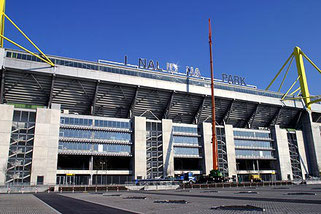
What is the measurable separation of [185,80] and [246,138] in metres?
31.3

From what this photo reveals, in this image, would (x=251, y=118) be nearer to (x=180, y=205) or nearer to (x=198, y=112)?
(x=198, y=112)

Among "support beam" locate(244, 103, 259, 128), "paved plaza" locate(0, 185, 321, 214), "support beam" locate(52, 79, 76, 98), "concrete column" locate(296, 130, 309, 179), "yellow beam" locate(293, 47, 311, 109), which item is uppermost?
"yellow beam" locate(293, 47, 311, 109)

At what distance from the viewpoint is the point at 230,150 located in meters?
90.9

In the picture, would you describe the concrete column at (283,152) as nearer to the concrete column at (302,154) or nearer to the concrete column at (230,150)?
the concrete column at (302,154)

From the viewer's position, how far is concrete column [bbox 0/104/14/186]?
204ft

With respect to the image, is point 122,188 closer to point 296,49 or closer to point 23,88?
point 23,88

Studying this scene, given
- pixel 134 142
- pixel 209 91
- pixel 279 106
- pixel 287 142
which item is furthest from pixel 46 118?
pixel 287 142

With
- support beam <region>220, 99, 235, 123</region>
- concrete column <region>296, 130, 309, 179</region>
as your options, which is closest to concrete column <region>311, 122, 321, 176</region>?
concrete column <region>296, 130, 309, 179</region>

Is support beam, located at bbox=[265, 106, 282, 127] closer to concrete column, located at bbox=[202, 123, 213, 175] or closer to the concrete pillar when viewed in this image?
the concrete pillar

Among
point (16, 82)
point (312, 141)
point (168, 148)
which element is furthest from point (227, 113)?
point (16, 82)

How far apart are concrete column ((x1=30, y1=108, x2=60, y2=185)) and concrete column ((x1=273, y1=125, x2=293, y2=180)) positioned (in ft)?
244

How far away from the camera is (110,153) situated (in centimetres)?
7619

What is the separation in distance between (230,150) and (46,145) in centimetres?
5578

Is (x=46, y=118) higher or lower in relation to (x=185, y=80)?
lower
